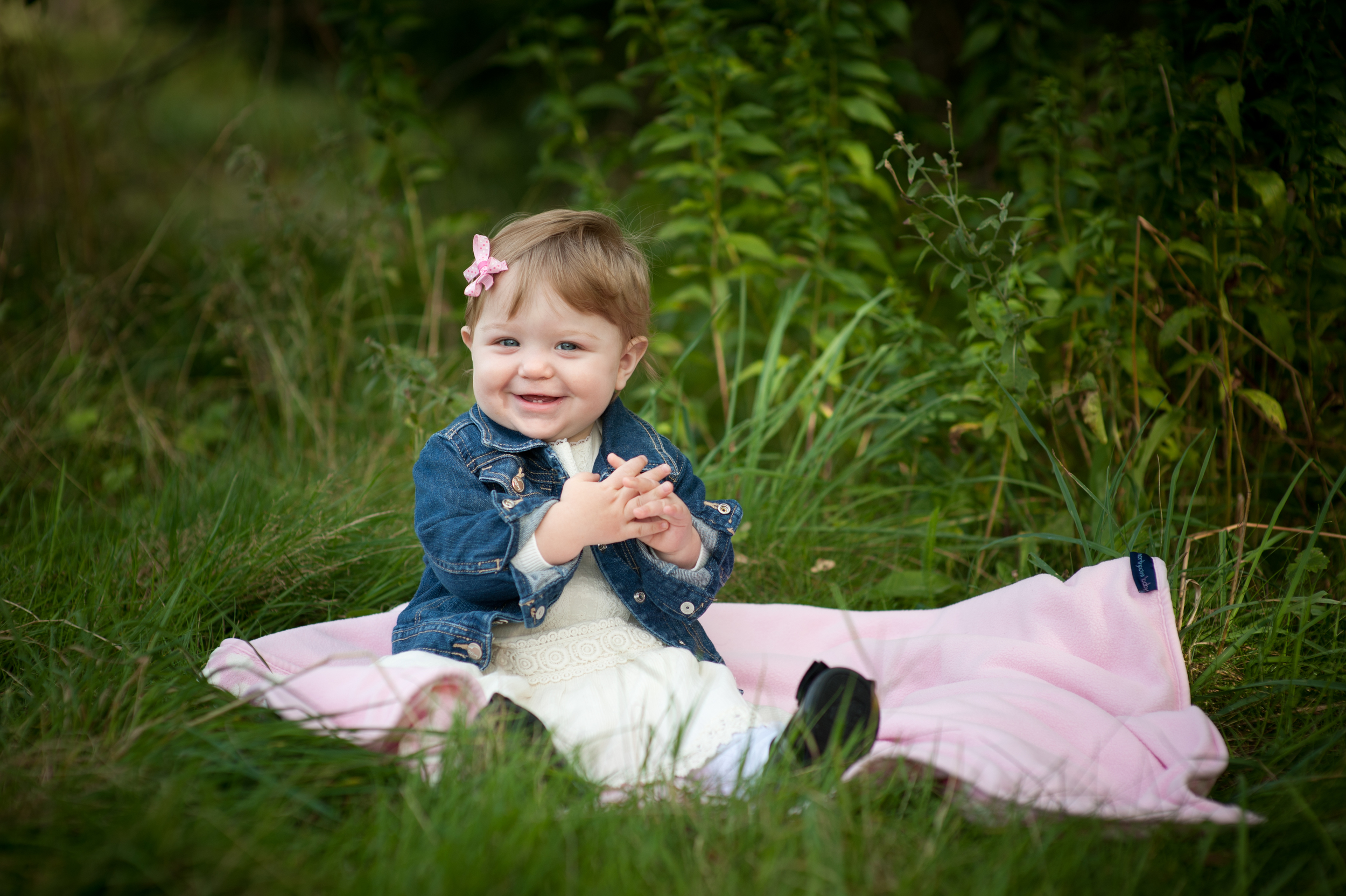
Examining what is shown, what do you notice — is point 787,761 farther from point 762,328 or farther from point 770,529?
point 762,328

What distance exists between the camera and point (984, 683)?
6.10ft

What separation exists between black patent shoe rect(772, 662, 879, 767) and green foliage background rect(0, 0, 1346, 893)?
3.0 inches

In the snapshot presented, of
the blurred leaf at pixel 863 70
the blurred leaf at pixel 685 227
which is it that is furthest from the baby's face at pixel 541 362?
the blurred leaf at pixel 863 70

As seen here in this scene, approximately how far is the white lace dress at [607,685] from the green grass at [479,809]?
0.45 ft

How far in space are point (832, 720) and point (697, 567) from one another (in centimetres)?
45

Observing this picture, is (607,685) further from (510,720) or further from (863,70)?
(863,70)

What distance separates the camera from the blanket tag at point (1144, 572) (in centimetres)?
199

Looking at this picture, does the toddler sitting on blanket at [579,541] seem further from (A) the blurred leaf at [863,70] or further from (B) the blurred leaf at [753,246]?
(A) the blurred leaf at [863,70]

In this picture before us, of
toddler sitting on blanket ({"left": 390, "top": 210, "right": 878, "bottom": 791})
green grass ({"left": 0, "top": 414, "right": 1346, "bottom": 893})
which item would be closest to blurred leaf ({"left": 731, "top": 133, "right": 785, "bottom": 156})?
toddler sitting on blanket ({"left": 390, "top": 210, "right": 878, "bottom": 791})

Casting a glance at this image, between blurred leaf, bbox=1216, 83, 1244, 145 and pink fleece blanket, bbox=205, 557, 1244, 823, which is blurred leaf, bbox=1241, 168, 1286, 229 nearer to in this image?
blurred leaf, bbox=1216, 83, 1244, 145

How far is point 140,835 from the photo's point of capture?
1229 millimetres

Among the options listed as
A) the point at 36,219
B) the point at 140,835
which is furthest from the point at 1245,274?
the point at 36,219

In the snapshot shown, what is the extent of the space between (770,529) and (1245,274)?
1.32m

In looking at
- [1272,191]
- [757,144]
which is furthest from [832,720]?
[757,144]
